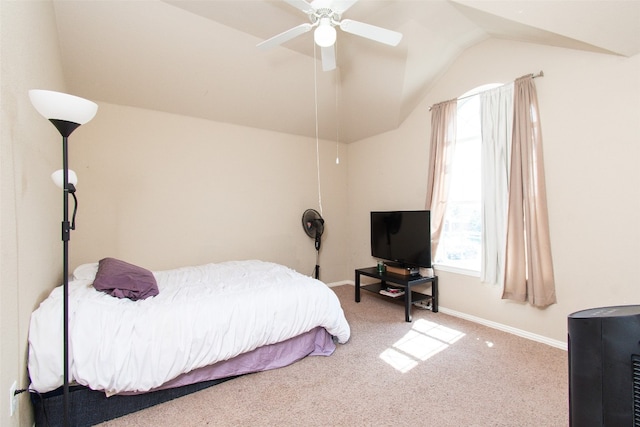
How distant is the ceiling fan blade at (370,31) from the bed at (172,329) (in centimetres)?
203

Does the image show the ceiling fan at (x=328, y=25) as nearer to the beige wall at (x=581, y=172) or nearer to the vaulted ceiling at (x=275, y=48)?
the vaulted ceiling at (x=275, y=48)

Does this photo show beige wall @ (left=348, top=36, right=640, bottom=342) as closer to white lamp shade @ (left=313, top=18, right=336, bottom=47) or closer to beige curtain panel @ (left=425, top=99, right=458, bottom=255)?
beige curtain panel @ (left=425, top=99, right=458, bottom=255)

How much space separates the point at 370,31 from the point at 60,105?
6.44ft

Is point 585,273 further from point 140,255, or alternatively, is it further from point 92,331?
point 140,255

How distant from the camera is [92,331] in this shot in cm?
173

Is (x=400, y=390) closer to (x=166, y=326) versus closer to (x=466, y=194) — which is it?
(x=166, y=326)

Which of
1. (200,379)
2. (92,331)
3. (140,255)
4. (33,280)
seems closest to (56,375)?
(92,331)

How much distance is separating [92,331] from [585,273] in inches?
142

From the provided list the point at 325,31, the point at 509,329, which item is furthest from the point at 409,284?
the point at 325,31

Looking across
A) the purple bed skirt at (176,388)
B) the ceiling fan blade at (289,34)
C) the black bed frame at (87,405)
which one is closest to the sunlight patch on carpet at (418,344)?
the purple bed skirt at (176,388)

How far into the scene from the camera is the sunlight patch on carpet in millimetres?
2453

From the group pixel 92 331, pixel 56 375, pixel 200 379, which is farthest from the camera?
pixel 200 379

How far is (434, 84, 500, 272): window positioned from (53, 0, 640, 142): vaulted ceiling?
615 mm

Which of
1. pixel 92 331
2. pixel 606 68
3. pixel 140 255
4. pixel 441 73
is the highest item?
pixel 441 73
